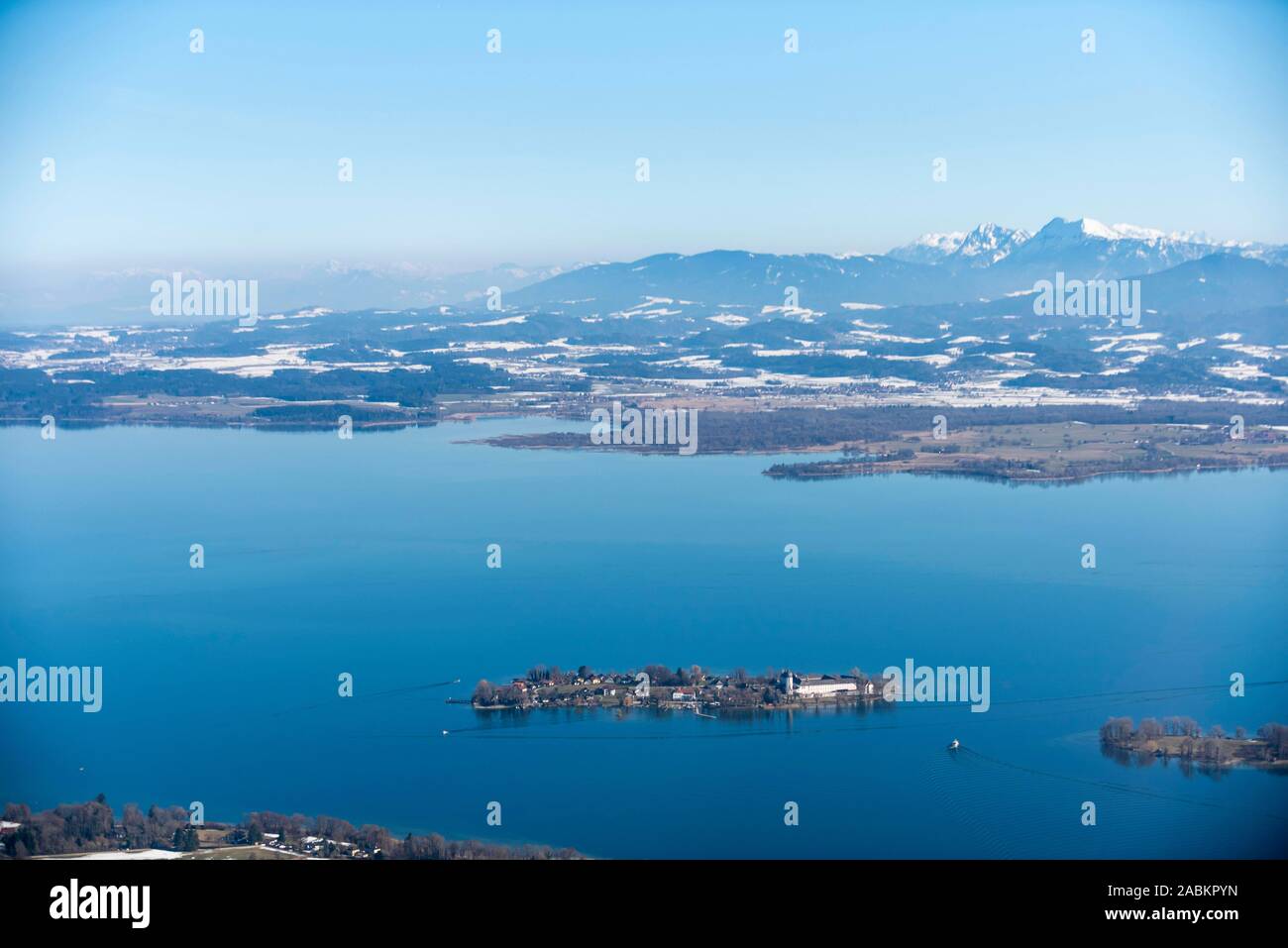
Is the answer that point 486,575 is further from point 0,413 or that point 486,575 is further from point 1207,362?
point 1207,362

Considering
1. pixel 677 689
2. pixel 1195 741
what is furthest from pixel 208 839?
pixel 1195 741

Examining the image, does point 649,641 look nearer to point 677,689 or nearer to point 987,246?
point 677,689

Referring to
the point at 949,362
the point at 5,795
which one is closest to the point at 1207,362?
the point at 949,362

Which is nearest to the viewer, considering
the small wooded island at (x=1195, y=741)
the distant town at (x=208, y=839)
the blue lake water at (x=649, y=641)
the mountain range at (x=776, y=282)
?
the distant town at (x=208, y=839)

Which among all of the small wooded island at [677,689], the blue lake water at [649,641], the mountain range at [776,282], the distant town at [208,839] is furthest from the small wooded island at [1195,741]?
the mountain range at [776,282]

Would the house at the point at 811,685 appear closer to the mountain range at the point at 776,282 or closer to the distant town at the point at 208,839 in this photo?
the distant town at the point at 208,839

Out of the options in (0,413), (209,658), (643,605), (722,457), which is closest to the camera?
(209,658)
